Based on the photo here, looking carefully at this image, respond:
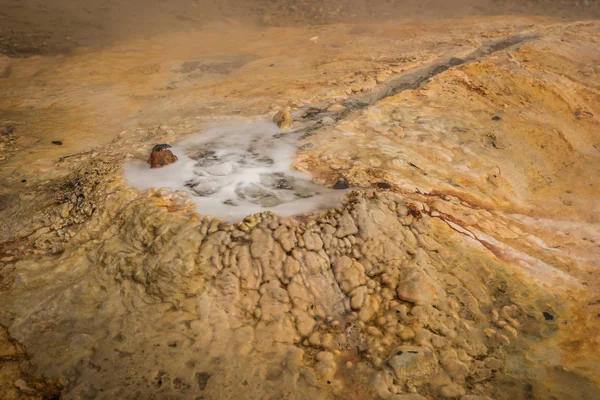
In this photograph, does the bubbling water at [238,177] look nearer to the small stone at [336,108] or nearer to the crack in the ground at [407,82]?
the crack in the ground at [407,82]

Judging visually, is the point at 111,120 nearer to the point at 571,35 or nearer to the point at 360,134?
the point at 360,134

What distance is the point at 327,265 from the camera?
2.02 metres

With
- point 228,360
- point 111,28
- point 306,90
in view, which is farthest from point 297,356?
point 111,28

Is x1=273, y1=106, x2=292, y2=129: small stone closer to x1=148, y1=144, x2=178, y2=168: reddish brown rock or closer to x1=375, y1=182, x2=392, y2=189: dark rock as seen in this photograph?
x1=148, y1=144, x2=178, y2=168: reddish brown rock

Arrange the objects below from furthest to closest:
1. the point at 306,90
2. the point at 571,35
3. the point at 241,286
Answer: the point at 571,35 → the point at 306,90 → the point at 241,286

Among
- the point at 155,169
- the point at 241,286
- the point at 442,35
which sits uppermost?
the point at 442,35

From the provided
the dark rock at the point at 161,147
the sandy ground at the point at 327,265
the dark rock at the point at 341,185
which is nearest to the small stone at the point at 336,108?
the sandy ground at the point at 327,265

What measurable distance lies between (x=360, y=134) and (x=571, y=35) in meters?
4.31

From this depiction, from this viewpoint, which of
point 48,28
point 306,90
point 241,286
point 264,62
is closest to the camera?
point 241,286

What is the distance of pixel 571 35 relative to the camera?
5379mm

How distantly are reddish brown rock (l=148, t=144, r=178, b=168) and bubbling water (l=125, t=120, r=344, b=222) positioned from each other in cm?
4

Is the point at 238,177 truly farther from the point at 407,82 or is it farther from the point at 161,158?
the point at 407,82

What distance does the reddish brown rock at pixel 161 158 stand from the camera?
9.05 ft

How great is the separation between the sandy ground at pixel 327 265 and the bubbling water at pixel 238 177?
0.41 ft
